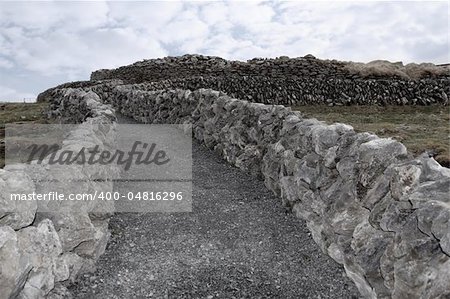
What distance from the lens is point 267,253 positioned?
8234mm

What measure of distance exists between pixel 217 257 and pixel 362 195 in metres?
2.82

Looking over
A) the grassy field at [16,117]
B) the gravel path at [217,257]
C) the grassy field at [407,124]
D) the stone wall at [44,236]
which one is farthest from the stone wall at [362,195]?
the grassy field at [16,117]

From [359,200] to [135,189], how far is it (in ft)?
20.9

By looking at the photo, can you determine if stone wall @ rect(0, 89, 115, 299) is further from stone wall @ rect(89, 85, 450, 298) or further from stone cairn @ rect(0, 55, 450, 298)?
stone wall @ rect(89, 85, 450, 298)

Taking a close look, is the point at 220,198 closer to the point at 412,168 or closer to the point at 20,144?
the point at 412,168

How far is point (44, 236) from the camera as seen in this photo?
6605 mm

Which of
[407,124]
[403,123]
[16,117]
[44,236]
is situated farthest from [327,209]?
[16,117]

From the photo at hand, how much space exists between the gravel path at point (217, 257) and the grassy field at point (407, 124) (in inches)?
182

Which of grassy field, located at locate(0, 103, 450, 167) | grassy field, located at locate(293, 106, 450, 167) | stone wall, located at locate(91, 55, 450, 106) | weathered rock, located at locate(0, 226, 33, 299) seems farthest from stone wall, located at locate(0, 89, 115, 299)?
stone wall, located at locate(91, 55, 450, 106)

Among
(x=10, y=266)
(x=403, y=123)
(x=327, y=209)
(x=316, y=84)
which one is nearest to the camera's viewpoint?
(x=10, y=266)

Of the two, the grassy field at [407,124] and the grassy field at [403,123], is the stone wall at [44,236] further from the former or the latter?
the grassy field at [407,124]

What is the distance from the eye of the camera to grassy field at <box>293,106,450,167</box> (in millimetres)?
12634

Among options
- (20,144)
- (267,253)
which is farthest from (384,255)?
(20,144)

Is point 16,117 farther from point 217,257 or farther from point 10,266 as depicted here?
point 10,266
